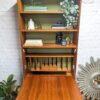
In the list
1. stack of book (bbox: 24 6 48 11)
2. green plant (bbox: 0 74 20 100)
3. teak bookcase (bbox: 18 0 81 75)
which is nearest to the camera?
stack of book (bbox: 24 6 48 11)

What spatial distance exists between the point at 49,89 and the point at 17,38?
98cm

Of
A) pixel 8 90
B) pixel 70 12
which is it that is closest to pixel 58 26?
pixel 70 12

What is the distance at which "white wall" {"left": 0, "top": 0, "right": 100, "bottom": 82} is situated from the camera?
7.38ft

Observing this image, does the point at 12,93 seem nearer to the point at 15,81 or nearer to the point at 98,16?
the point at 15,81

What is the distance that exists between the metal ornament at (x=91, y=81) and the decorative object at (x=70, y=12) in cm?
75

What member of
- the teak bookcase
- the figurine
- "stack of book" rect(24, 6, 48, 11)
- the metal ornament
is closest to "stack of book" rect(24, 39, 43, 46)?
the teak bookcase

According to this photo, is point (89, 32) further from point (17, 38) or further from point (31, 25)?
point (17, 38)

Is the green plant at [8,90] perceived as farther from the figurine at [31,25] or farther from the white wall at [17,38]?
the figurine at [31,25]

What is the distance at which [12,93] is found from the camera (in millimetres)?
2381

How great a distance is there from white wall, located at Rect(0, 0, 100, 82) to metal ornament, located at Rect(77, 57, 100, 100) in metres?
0.14

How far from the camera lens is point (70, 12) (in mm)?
2053

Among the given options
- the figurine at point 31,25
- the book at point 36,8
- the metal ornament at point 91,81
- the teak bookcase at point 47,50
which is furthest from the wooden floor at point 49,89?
the book at point 36,8

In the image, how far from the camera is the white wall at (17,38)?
2250mm

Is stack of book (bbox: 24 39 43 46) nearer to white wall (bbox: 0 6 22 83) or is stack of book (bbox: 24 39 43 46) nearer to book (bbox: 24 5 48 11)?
white wall (bbox: 0 6 22 83)
